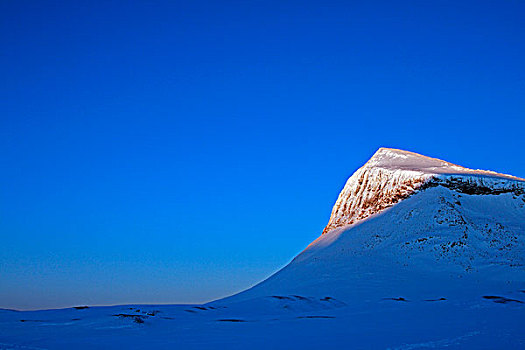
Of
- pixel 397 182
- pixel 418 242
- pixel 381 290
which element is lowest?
pixel 381 290

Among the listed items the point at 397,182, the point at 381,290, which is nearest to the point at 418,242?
the point at 381,290

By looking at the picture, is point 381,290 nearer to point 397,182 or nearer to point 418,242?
point 418,242

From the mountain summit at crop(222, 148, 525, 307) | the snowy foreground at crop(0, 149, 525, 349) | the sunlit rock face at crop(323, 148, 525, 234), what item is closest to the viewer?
the snowy foreground at crop(0, 149, 525, 349)

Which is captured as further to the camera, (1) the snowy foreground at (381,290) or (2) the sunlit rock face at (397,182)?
(2) the sunlit rock face at (397,182)

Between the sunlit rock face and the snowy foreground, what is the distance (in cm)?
16

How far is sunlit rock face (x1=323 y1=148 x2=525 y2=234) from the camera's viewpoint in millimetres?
43312

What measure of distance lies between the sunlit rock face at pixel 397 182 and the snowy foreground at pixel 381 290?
0.16m

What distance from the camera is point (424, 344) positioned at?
8.44 meters

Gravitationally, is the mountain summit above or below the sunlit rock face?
below

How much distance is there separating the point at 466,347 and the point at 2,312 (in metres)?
12.5

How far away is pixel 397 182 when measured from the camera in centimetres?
4747

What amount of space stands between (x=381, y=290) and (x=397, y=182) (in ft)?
70.1

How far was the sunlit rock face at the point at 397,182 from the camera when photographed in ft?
142

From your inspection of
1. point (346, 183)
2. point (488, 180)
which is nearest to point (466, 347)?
point (488, 180)
